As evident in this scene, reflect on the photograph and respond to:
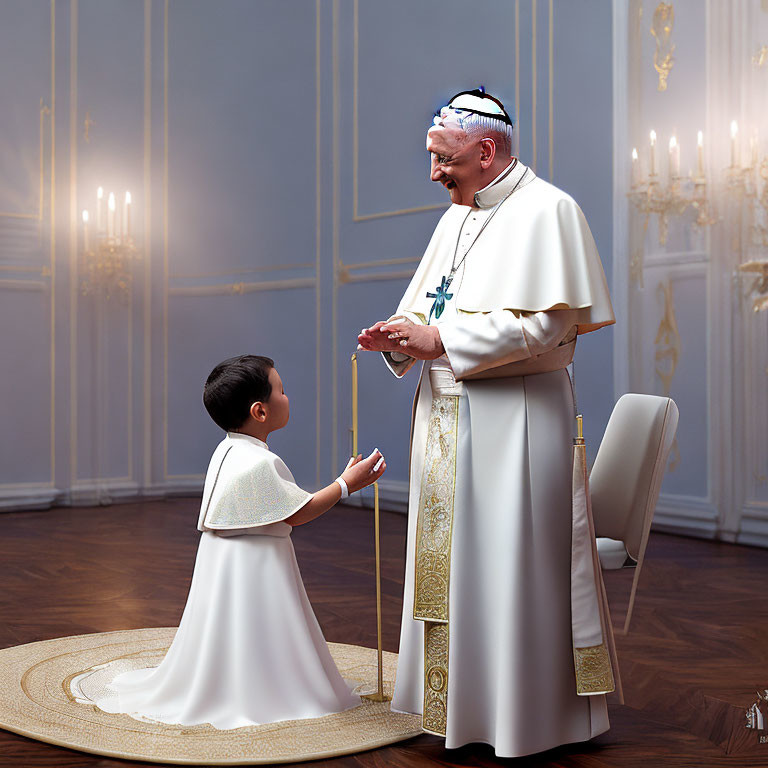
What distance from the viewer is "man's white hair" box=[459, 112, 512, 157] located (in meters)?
2.72

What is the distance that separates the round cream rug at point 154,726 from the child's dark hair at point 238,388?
2.80 feet

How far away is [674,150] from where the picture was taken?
6.46m

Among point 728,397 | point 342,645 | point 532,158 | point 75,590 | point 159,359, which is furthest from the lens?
point 159,359

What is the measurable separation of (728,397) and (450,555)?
4229 millimetres

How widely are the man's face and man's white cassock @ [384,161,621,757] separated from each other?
15cm

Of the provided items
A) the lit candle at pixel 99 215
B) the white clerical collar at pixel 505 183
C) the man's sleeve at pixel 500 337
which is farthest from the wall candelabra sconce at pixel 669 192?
the man's sleeve at pixel 500 337

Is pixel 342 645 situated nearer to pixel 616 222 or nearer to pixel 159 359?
pixel 616 222

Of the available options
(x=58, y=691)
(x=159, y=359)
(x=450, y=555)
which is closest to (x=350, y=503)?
(x=159, y=359)

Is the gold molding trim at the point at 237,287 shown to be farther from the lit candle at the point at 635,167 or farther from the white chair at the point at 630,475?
the white chair at the point at 630,475

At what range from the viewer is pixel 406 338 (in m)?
2.58

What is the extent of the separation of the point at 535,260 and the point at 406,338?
39 cm

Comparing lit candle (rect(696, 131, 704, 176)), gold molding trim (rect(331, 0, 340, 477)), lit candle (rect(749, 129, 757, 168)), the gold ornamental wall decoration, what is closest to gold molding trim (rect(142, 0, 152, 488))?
gold molding trim (rect(331, 0, 340, 477))

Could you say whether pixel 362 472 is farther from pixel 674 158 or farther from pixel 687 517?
pixel 674 158

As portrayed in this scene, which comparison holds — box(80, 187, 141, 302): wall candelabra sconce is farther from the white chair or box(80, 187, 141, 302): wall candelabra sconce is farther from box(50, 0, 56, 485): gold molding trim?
the white chair
